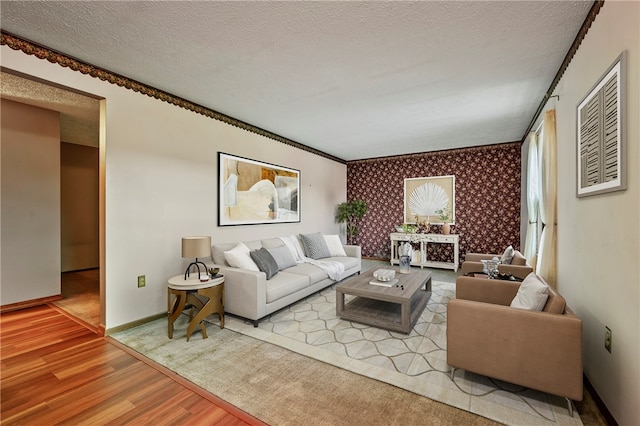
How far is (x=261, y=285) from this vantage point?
115 inches

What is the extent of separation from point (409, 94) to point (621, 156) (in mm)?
2107

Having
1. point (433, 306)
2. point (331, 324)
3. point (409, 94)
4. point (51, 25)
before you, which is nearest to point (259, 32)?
point (51, 25)

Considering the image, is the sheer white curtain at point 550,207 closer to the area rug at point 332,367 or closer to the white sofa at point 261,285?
the area rug at point 332,367

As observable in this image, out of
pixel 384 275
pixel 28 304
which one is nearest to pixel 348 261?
pixel 384 275

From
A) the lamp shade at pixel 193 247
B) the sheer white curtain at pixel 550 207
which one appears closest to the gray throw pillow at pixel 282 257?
the lamp shade at pixel 193 247

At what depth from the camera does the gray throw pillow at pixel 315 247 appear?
15.6 ft

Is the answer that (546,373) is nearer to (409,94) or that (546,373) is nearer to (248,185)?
(409,94)

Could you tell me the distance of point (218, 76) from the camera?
284cm

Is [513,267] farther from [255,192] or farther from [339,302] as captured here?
[255,192]

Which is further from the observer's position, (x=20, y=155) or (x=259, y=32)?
(x=20, y=155)

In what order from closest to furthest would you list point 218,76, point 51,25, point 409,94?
point 51,25, point 218,76, point 409,94

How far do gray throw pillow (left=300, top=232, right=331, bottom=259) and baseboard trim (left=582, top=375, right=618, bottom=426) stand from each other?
135 inches

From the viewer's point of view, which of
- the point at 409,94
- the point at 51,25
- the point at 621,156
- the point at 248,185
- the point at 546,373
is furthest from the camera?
the point at 248,185

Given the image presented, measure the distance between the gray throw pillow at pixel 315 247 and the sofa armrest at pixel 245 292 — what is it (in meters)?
1.79
